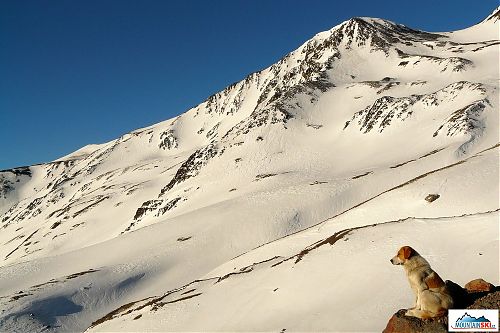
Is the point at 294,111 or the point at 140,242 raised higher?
the point at 294,111

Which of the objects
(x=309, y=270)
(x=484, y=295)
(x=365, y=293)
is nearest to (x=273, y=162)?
(x=309, y=270)

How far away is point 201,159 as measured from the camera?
120 meters

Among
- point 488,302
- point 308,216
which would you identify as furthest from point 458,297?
point 308,216

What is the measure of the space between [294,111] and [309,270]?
100 m

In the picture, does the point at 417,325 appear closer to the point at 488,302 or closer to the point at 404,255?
the point at 404,255

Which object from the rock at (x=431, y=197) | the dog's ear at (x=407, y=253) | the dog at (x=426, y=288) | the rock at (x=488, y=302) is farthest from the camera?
the rock at (x=431, y=197)

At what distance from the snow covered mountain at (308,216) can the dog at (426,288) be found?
5.08m

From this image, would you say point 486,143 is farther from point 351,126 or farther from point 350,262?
point 350,262

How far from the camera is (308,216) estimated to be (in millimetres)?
62562
